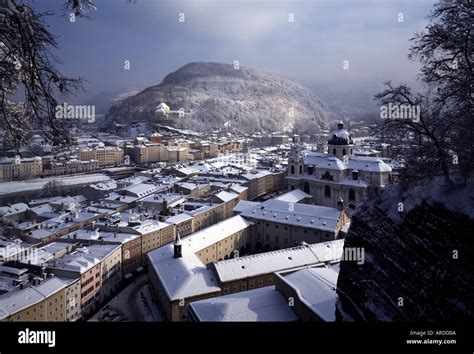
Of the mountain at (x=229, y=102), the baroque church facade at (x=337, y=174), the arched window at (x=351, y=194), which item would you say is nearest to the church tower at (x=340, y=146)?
the baroque church facade at (x=337, y=174)

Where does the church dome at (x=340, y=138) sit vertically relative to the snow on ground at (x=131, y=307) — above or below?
above

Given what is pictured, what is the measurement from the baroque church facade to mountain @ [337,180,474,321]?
26299 mm

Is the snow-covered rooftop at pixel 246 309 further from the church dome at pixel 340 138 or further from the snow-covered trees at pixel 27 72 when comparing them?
the church dome at pixel 340 138

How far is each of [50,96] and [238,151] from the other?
244 ft

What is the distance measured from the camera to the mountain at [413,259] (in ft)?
17.7

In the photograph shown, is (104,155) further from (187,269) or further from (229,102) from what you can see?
(229,102)

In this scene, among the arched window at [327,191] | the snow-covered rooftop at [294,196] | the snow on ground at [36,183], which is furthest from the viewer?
the snow on ground at [36,183]

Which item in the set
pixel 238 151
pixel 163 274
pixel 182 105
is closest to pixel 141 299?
pixel 163 274

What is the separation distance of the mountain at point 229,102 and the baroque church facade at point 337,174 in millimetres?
69081

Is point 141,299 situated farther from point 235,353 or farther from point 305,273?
point 235,353

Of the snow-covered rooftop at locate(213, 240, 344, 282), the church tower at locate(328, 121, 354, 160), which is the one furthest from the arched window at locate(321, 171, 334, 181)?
the snow-covered rooftop at locate(213, 240, 344, 282)

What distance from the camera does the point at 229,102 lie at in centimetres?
12256

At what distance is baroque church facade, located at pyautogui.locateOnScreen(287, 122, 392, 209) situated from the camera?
34434 mm

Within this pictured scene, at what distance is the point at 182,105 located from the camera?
117 m
